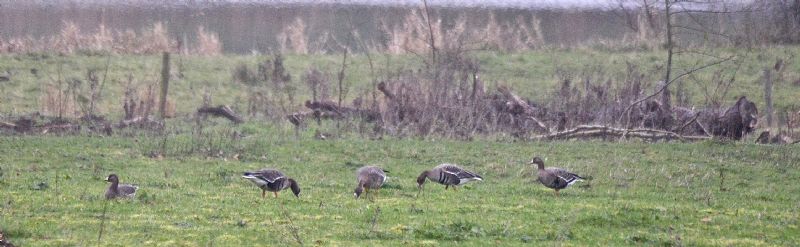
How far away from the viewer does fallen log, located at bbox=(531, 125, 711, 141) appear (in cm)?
2447

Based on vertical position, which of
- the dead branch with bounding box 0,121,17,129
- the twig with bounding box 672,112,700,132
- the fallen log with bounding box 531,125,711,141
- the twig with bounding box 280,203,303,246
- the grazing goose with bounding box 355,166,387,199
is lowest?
the twig with bounding box 280,203,303,246

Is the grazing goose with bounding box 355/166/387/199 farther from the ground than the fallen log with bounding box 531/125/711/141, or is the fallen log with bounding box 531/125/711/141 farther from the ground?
the fallen log with bounding box 531/125/711/141

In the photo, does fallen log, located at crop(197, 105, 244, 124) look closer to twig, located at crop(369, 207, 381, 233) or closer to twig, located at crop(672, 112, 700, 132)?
twig, located at crop(672, 112, 700, 132)

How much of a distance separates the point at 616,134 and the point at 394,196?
32.6 ft

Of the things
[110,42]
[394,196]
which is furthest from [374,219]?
[110,42]

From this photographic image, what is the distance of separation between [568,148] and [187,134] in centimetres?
844

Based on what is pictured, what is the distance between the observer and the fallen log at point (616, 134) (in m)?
24.5

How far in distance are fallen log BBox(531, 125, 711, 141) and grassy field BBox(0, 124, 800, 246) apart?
30.6 inches

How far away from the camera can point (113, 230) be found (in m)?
12.1

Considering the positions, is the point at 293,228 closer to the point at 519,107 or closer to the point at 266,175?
the point at 266,175

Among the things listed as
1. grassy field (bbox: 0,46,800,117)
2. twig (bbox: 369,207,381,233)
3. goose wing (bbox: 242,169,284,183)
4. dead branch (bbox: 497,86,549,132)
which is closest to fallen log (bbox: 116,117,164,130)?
grassy field (bbox: 0,46,800,117)

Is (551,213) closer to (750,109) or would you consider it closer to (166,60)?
(750,109)

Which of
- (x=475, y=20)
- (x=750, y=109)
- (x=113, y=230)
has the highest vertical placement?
(x=475, y=20)

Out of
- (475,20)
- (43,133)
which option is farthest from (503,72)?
(43,133)
